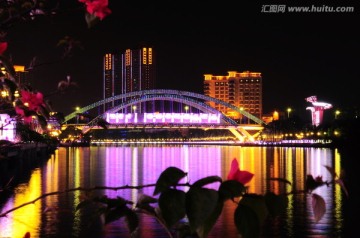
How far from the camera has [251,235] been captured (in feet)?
7.29

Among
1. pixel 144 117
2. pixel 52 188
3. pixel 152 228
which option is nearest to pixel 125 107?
pixel 144 117

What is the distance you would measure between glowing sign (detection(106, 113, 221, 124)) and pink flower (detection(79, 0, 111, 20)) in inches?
5375

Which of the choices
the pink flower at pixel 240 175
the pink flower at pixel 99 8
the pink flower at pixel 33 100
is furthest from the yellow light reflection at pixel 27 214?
the pink flower at pixel 240 175

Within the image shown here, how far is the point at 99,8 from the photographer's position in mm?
2754

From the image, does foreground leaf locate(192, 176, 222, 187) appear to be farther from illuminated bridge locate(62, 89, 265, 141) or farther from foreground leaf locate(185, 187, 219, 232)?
illuminated bridge locate(62, 89, 265, 141)

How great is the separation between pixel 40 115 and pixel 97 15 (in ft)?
1.91

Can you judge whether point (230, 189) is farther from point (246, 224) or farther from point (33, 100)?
point (33, 100)

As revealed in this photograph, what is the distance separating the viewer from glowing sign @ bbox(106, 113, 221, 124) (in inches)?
5595

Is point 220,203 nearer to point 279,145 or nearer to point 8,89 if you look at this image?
point 8,89

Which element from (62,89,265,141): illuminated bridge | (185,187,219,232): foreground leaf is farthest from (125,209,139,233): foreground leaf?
(62,89,265,141): illuminated bridge

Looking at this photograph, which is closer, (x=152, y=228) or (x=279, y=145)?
(x=152, y=228)

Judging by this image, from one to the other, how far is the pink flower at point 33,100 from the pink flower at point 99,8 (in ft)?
1.67

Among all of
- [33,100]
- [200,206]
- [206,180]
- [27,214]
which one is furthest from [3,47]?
[27,214]

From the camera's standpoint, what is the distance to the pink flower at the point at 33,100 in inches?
119
